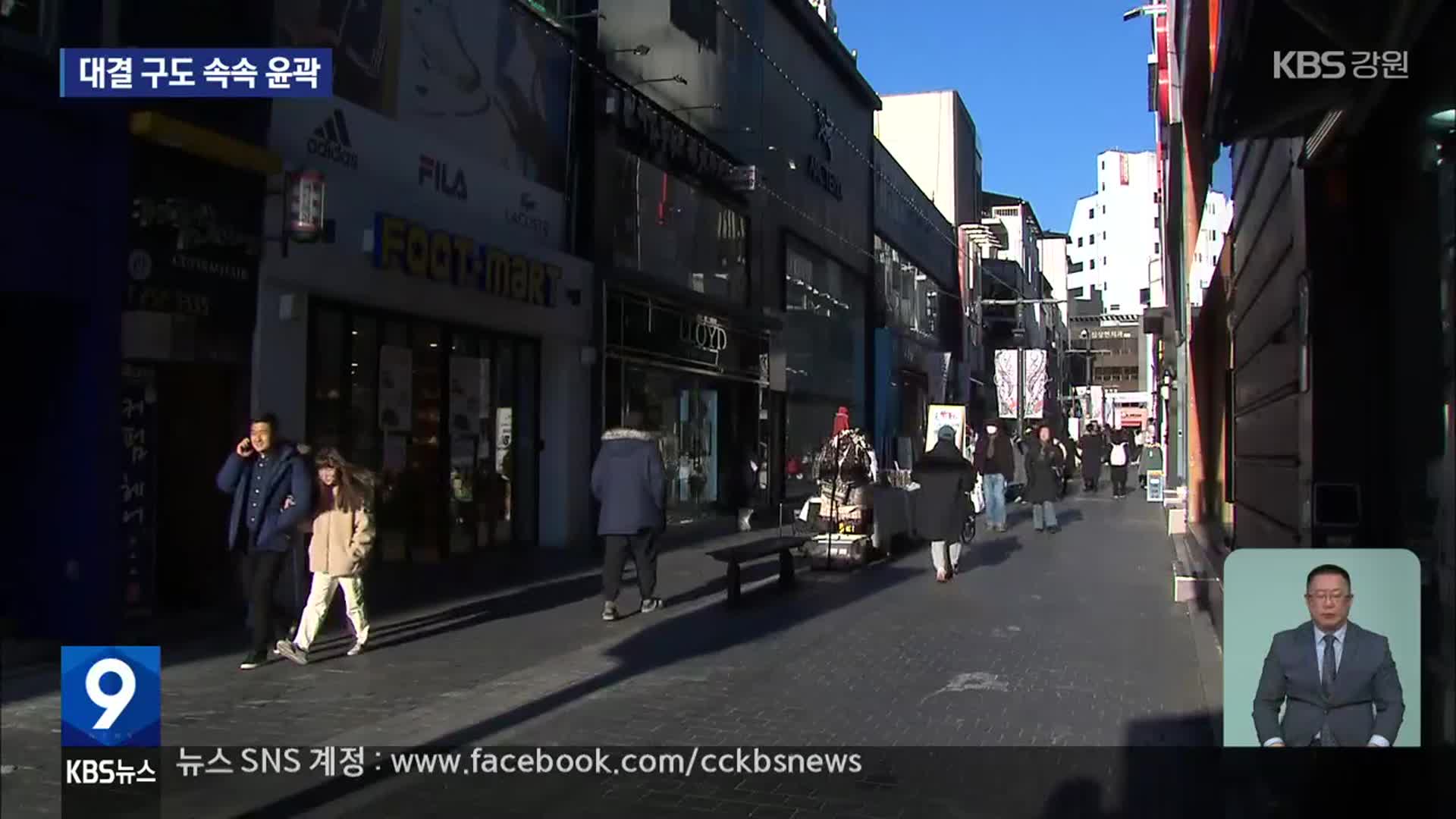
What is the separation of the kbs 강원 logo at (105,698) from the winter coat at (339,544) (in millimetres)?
3942

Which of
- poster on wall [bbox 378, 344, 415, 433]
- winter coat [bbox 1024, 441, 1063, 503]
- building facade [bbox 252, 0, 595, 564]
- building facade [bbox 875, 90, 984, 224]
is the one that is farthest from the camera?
building facade [bbox 875, 90, 984, 224]

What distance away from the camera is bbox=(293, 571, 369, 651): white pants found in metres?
8.88

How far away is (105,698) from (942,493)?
419 inches

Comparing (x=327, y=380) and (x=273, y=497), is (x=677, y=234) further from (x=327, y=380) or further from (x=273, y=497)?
(x=273, y=497)

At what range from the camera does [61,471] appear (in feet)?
A: 29.0

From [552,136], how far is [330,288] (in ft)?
18.1

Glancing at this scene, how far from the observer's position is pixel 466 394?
15.2 metres

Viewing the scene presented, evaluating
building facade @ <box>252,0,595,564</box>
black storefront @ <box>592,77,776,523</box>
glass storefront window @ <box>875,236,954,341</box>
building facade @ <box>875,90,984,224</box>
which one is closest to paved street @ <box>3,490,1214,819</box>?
building facade @ <box>252,0,595,564</box>

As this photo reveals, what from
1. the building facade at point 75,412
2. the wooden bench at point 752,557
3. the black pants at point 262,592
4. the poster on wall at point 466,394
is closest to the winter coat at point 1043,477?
the wooden bench at point 752,557

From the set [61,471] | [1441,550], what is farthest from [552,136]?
[1441,550]

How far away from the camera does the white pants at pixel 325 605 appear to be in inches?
350

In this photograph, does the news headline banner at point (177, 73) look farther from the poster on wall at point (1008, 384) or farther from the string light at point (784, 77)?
the poster on wall at point (1008, 384)

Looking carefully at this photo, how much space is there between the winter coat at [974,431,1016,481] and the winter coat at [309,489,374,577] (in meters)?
14.5

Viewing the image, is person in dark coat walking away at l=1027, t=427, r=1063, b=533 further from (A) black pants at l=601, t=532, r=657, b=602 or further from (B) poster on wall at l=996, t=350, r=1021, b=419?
(B) poster on wall at l=996, t=350, r=1021, b=419
